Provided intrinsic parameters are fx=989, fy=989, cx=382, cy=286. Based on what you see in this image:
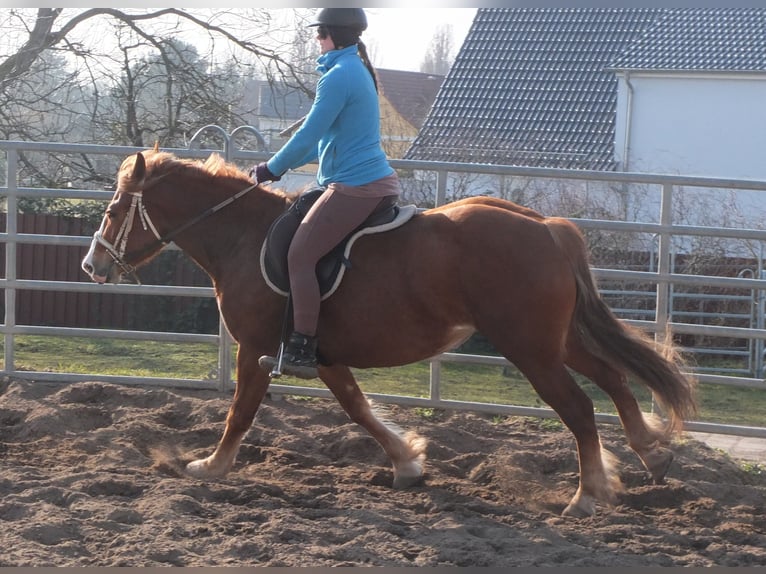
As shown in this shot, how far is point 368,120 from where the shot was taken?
507cm

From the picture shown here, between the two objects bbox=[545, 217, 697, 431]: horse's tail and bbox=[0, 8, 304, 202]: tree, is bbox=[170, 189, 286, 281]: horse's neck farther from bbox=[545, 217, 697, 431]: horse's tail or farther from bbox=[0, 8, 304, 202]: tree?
bbox=[0, 8, 304, 202]: tree

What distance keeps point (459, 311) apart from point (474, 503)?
0.97 meters

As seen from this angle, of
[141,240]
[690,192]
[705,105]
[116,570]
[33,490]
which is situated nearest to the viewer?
[116,570]

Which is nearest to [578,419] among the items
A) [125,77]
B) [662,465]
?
[662,465]

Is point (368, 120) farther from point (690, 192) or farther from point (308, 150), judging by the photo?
point (690, 192)

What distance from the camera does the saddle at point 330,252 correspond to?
5105 millimetres

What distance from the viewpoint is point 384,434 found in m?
5.55

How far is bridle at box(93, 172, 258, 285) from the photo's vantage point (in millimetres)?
5496

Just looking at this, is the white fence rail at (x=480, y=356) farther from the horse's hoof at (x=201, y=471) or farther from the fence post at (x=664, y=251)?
the horse's hoof at (x=201, y=471)

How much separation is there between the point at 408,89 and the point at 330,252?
116ft

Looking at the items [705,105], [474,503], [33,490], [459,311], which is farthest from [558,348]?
[705,105]

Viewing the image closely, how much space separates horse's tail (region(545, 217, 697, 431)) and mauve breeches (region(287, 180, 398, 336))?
3.36ft

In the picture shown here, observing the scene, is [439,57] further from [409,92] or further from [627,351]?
[627,351]

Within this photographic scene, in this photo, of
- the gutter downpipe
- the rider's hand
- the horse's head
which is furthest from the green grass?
the gutter downpipe
